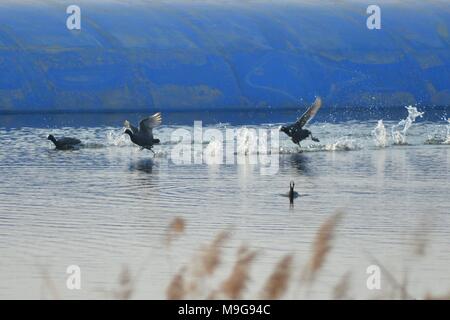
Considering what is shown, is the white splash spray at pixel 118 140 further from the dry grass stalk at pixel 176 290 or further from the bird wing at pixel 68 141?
the dry grass stalk at pixel 176 290

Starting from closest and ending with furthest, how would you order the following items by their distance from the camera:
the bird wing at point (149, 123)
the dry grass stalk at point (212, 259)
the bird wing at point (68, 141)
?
the dry grass stalk at point (212, 259) → the bird wing at point (149, 123) → the bird wing at point (68, 141)

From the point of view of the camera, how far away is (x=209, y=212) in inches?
613

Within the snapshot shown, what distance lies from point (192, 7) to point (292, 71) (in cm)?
525

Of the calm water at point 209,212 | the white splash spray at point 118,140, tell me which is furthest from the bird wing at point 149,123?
the white splash spray at point 118,140

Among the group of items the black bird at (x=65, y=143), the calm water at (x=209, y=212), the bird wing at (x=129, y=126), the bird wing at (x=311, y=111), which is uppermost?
the bird wing at (x=311, y=111)

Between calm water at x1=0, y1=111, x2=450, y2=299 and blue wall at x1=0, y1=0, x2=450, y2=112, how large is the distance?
15561mm

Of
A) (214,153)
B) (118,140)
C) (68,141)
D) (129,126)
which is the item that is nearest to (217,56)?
(118,140)

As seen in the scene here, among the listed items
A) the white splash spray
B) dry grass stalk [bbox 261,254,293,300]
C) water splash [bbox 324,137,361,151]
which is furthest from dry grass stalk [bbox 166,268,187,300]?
the white splash spray

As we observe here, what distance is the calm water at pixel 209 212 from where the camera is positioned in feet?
35.5

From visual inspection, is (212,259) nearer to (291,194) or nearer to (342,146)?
(291,194)

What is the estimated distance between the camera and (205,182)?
19.5 meters

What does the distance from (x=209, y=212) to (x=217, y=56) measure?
29.6 m

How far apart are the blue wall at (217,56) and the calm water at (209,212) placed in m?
15.6
